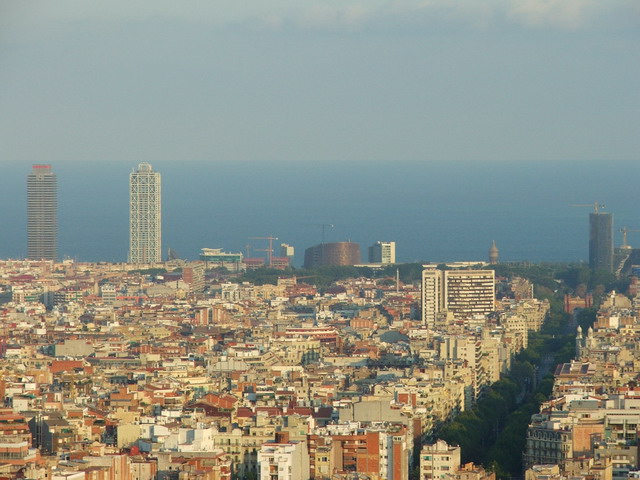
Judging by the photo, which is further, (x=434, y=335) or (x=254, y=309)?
(x=254, y=309)

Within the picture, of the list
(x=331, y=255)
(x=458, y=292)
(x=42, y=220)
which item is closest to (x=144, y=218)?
(x=42, y=220)

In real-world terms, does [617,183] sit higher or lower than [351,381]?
higher

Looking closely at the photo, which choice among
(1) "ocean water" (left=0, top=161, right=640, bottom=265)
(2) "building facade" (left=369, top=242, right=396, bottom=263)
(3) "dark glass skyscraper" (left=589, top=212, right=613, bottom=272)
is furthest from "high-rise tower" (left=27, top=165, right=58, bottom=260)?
(3) "dark glass skyscraper" (left=589, top=212, right=613, bottom=272)

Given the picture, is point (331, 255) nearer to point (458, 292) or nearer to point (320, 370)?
point (458, 292)

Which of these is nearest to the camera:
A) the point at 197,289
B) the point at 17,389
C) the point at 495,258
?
the point at 17,389

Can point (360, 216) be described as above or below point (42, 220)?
above

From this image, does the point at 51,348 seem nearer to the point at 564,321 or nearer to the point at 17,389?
the point at 17,389

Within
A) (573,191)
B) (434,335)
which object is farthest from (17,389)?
(573,191)
